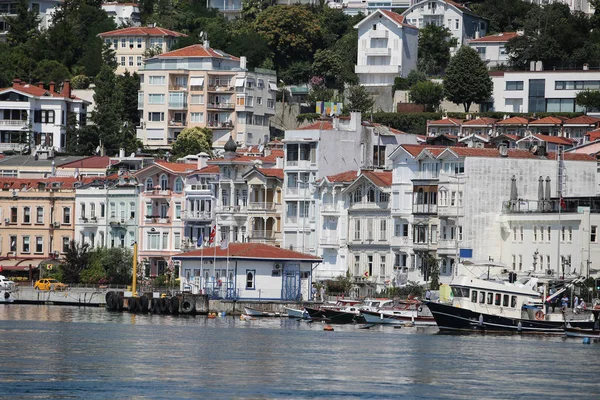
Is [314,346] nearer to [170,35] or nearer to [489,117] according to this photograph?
[489,117]

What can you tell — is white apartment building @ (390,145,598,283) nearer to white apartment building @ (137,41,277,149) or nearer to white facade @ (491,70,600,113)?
white facade @ (491,70,600,113)

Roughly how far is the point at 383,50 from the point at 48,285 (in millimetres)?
56237

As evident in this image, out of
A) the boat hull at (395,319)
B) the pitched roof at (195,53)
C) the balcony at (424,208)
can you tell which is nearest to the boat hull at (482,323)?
the boat hull at (395,319)

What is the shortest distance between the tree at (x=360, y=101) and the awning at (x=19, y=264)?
37.0m

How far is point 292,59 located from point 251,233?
6167 centimetres

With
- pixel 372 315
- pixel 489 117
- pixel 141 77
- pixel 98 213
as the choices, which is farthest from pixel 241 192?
pixel 141 77

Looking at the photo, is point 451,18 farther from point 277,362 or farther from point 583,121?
point 277,362

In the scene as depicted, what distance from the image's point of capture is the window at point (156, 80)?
17238cm

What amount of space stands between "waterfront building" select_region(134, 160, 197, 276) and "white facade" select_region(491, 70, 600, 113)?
129 feet

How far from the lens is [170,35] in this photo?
189375 mm

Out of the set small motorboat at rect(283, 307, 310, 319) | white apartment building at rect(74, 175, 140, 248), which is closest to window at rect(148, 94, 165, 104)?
white apartment building at rect(74, 175, 140, 248)

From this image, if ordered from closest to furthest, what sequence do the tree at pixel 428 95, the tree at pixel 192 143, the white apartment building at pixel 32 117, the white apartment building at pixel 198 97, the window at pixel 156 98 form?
the tree at pixel 192 143 < the tree at pixel 428 95 < the white apartment building at pixel 198 97 < the white apartment building at pixel 32 117 < the window at pixel 156 98

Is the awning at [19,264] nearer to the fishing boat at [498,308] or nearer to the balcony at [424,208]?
the balcony at [424,208]

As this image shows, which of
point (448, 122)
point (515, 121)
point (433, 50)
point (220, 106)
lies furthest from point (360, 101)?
point (433, 50)
